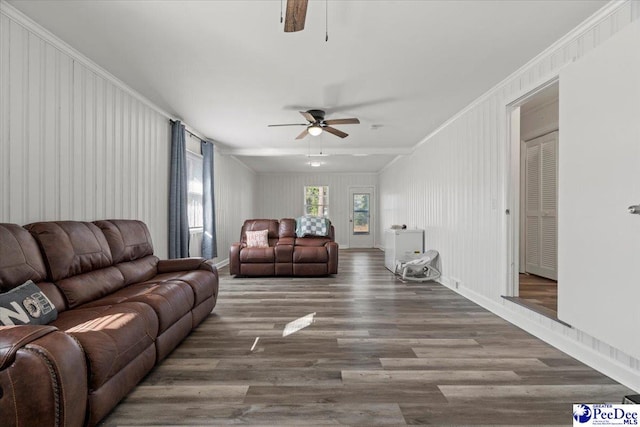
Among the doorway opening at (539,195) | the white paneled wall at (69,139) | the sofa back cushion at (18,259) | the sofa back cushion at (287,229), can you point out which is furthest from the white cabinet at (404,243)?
the sofa back cushion at (18,259)

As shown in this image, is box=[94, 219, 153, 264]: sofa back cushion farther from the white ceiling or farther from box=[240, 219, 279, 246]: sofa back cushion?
box=[240, 219, 279, 246]: sofa back cushion

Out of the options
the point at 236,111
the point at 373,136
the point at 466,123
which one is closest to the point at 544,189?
the point at 466,123

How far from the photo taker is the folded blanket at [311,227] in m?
6.00

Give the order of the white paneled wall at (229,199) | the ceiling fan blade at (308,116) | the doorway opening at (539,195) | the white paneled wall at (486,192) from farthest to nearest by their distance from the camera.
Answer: the white paneled wall at (229,199), the doorway opening at (539,195), the ceiling fan blade at (308,116), the white paneled wall at (486,192)

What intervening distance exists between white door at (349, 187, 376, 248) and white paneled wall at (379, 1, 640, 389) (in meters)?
4.16

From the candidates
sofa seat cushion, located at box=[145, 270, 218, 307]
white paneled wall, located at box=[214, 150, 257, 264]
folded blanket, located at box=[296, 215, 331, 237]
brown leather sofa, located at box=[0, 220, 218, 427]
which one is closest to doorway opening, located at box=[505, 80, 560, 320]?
folded blanket, located at box=[296, 215, 331, 237]

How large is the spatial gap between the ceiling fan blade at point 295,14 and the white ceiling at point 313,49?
56cm

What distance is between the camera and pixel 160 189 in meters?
4.27

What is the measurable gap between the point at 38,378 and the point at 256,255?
425 cm

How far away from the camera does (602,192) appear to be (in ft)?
6.67

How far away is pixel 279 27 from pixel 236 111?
2.09m

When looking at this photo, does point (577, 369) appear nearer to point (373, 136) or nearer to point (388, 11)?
point (388, 11)

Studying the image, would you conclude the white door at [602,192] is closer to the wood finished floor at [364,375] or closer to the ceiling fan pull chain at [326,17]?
the wood finished floor at [364,375]

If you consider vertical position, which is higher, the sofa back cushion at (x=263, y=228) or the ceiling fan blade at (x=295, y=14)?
the ceiling fan blade at (x=295, y=14)
